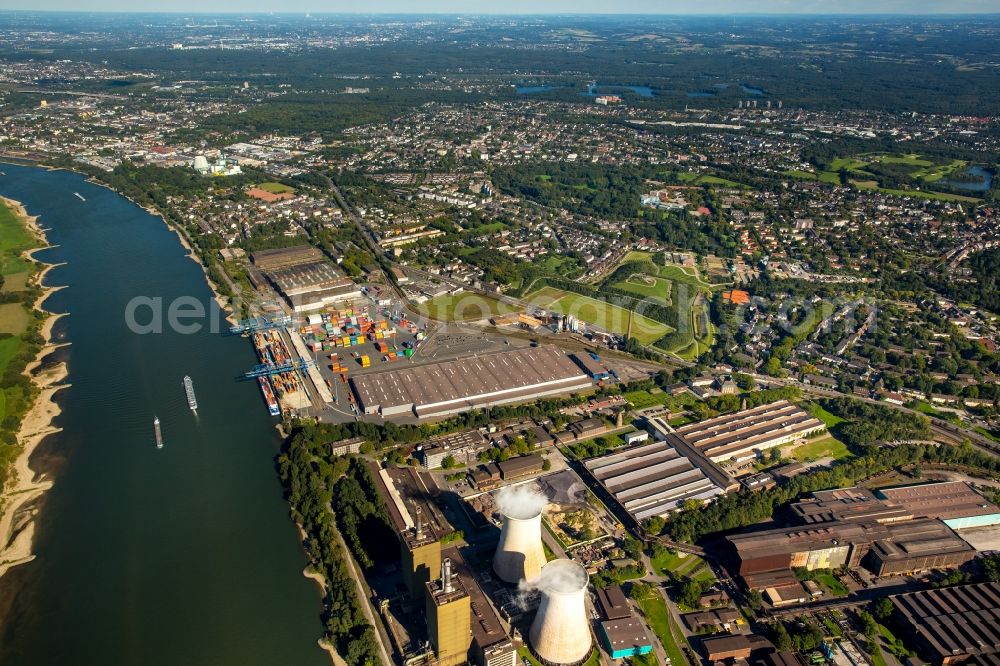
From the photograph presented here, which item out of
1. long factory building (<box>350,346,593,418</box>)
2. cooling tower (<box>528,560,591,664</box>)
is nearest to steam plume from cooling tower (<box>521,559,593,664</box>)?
cooling tower (<box>528,560,591,664</box>)

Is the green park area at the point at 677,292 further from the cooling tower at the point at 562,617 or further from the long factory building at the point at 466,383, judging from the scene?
the cooling tower at the point at 562,617

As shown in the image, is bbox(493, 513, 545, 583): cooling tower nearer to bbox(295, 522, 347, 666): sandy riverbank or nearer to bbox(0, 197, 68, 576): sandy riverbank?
bbox(295, 522, 347, 666): sandy riverbank

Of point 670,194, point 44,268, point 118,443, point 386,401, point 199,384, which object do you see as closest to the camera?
point 118,443

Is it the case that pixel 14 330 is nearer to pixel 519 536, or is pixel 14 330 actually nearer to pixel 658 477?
pixel 519 536

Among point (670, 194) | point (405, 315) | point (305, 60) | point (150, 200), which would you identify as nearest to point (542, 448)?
point (405, 315)

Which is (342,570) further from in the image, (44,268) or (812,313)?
(44,268)

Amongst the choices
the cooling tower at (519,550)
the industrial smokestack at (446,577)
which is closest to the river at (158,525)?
the industrial smokestack at (446,577)
